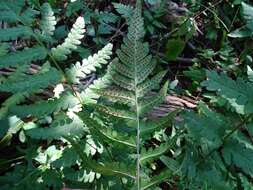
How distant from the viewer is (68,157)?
3.89 ft

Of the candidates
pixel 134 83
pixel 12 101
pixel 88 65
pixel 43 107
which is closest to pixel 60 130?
pixel 43 107

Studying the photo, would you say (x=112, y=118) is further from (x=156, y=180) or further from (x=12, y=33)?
(x=12, y=33)

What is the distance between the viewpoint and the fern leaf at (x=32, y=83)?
43.8 inches

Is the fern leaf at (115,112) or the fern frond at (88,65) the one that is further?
the fern frond at (88,65)

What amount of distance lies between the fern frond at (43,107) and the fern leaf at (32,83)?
5cm

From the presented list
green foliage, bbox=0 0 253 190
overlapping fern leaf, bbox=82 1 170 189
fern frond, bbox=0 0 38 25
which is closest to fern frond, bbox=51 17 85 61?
green foliage, bbox=0 0 253 190

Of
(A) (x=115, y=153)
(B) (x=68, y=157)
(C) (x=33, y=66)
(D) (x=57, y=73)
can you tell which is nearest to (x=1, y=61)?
(D) (x=57, y=73)

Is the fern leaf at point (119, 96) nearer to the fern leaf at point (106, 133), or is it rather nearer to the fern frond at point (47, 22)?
the fern leaf at point (106, 133)

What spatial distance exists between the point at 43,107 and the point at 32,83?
3.0 inches

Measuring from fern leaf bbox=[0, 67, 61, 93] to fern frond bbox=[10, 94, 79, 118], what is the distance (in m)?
0.05

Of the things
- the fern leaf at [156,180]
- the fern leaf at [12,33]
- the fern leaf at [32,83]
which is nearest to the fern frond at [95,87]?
the fern leaf at [32,83]

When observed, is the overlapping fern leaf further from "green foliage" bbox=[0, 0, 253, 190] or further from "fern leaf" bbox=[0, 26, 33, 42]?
"fern leaf" bbox=[0, 26, 33, 42]

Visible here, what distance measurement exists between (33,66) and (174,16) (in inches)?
35.4

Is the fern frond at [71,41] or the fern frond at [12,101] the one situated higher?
the fern frond at [71,41]
